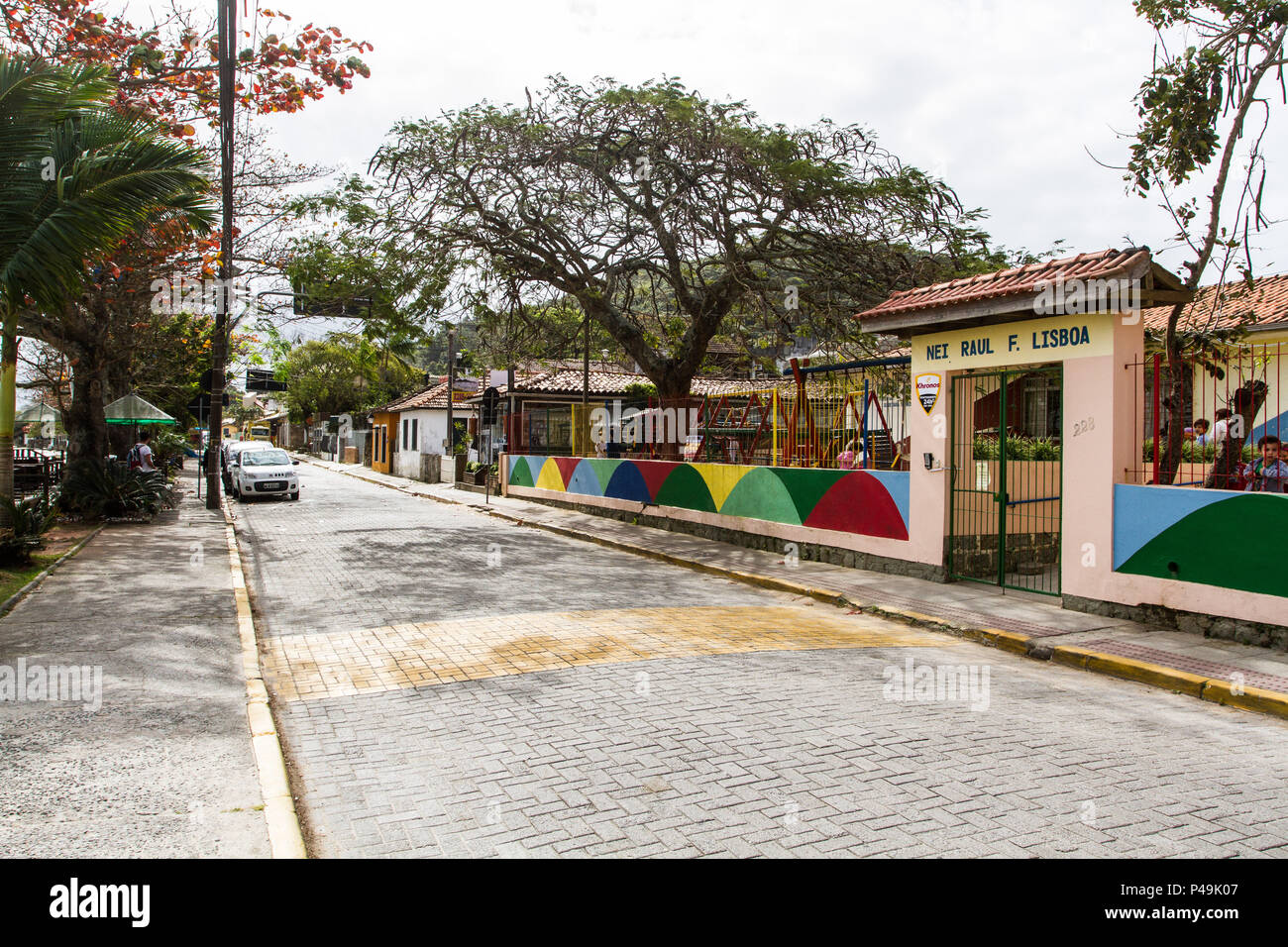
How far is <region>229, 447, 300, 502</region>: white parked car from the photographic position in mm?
24094

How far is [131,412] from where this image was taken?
70.3 ft

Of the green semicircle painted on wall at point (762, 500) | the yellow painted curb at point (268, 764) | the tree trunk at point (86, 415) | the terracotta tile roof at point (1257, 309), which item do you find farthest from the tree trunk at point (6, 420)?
the terracotta tile roof at point (1257, 309)

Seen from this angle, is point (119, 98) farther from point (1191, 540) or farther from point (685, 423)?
point (1191, 540)

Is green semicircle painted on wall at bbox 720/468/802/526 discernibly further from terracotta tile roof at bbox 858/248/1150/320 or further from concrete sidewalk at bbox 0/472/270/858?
concrete sidewalk at bbox 0/472/270/858

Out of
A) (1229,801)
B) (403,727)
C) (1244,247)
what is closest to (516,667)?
(403,727)

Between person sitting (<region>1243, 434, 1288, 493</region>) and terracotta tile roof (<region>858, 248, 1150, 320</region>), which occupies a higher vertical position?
terracotta tile roof (<region>858, 248, 1150, 320</region>)

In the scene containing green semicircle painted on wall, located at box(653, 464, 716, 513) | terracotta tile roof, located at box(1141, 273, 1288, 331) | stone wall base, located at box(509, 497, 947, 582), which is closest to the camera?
stone wall base, located at box(509, 497, 947, 582)

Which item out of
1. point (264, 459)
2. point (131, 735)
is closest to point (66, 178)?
point (131, 735)

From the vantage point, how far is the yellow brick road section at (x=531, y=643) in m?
6.62

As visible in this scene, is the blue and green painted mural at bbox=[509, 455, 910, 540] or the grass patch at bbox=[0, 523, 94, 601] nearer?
the grass patch at bbox=[0, 523, 94, 601]

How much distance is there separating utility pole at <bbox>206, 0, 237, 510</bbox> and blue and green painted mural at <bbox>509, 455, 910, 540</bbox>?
8.07 meters

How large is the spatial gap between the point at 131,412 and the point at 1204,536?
22.1 meters

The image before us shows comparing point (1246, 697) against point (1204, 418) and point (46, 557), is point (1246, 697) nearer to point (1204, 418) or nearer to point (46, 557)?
point (1204, 418)

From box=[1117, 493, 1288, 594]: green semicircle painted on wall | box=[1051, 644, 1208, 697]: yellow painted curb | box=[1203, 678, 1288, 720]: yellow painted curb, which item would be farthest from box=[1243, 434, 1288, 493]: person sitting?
box=[1203, 678, 1288, 720]: yellow painted curb
